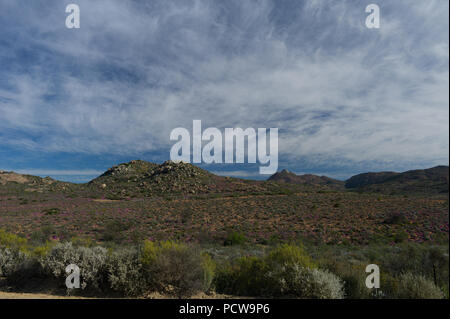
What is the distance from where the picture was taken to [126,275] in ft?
17.4

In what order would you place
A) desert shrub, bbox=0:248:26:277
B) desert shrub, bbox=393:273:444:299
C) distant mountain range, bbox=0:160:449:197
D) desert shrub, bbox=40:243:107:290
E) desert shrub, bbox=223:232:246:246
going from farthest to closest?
distant mountain range, bbox=0:160:449:197 < desert shrub, bbox=223:232:246:246 < desert shrub, bbox=0:248:26:277 < desert shrub, bbox=40:243:107:290 < desert shrub, bbox=393:273:444:299

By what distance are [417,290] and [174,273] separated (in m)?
5.16

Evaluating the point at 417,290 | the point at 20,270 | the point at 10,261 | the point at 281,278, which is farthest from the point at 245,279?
the point at 10,261

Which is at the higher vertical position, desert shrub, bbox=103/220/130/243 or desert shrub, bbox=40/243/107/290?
desert shrub, bbox=40/243/107/290

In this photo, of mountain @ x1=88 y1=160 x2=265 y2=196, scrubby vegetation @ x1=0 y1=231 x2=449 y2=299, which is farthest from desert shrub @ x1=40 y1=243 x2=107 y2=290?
mountain @ x1=88 y1=160 x2=265 y2=196

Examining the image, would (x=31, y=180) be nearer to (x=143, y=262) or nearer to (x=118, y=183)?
(x=118, y=183)

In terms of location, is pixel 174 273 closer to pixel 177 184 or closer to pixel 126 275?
pixel 126 275

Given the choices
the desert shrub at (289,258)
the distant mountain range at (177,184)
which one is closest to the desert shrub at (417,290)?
the desert shrub at (289,258)

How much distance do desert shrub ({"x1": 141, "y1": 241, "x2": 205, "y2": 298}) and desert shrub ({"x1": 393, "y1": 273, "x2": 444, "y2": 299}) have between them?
170 inches

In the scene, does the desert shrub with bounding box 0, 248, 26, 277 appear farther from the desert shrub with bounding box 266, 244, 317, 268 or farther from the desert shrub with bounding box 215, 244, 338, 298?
the desert shrub with bounding box 266, 244, 317, 268

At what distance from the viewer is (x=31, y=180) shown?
61.0 m

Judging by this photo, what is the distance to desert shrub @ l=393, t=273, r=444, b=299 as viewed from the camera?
14.9 feet

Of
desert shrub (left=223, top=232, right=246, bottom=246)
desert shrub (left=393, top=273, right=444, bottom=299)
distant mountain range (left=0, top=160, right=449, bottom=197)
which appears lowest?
desert shrub (left=223, top=232, right=246, bottom=246)
